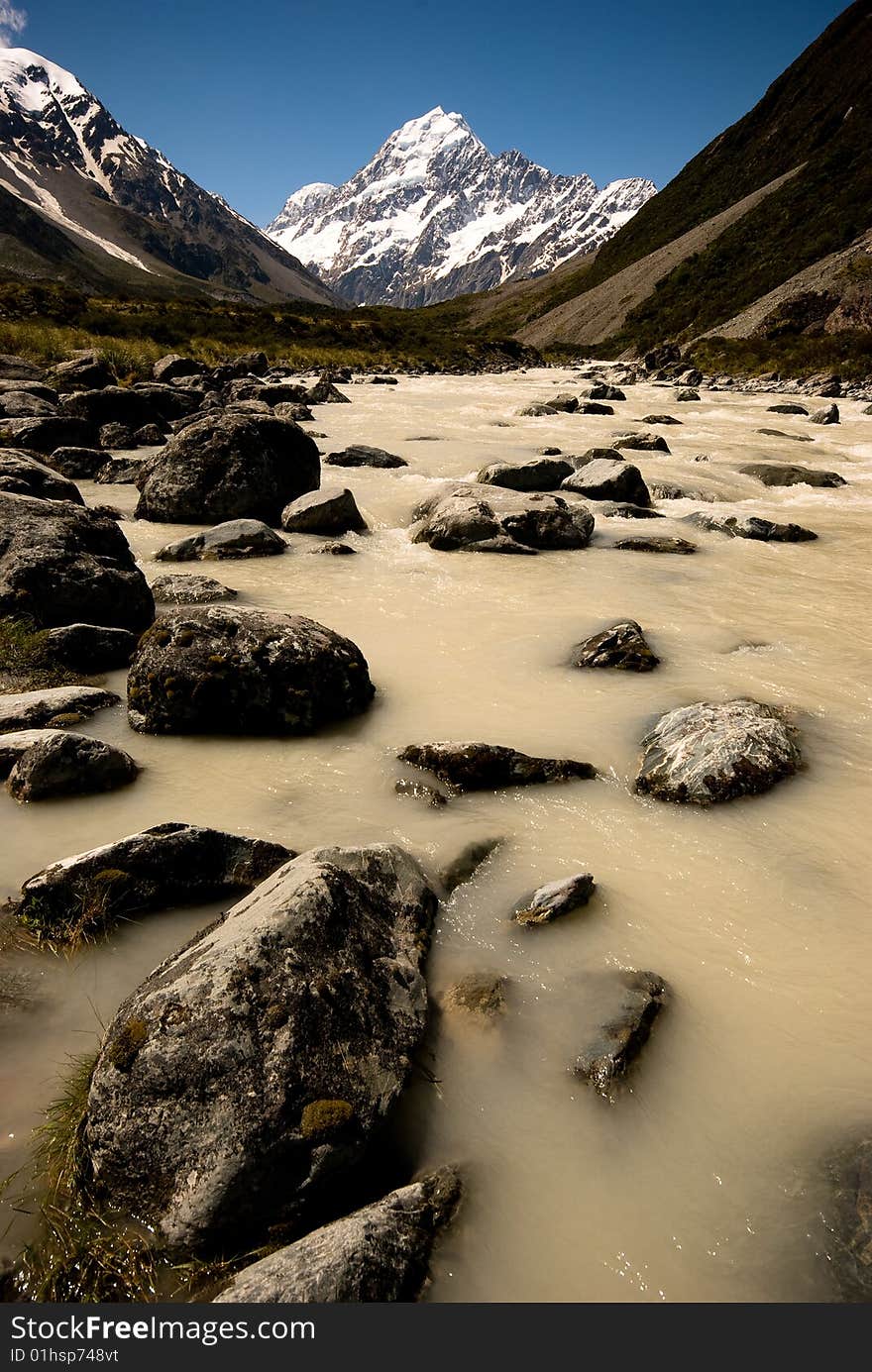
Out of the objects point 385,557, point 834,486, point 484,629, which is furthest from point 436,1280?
point 834,486

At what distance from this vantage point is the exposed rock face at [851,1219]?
2.93 meters

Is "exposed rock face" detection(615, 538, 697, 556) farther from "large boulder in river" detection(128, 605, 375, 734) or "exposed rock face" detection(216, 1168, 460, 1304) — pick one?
"exposed rock face" detection(216, 1168, 460, 1304)

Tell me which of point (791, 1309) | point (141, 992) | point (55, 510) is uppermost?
point (55, 510)

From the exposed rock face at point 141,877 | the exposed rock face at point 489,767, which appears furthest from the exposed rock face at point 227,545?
the exposed rock face at point 141,877

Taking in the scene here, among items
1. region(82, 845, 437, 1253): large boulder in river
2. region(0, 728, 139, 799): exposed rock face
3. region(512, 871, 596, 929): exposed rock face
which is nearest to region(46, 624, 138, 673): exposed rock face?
region(0, 728, 139, 799): exposed rock face

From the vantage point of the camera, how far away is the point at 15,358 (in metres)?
29.2

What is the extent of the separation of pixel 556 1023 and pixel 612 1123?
1.99ft

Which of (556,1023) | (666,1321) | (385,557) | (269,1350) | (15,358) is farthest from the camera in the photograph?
(15,358)

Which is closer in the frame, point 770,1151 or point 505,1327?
point 505,1327

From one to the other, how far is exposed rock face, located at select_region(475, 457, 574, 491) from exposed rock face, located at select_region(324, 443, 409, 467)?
400 centimetres

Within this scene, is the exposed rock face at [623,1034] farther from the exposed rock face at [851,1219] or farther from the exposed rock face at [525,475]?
the exposed rock face at [525,475]

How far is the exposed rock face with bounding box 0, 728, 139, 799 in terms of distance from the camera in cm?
575

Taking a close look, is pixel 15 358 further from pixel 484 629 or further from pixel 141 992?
pixel 141 992

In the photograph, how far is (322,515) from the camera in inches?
608
